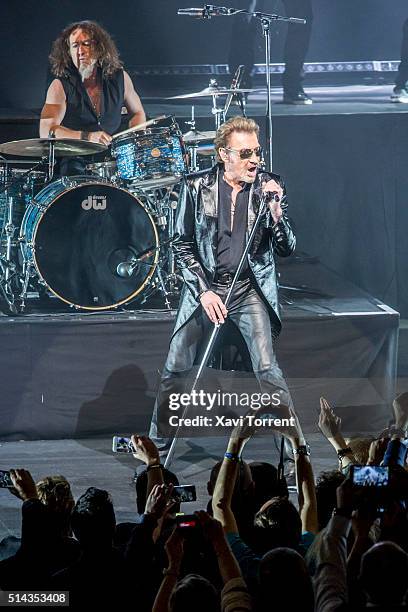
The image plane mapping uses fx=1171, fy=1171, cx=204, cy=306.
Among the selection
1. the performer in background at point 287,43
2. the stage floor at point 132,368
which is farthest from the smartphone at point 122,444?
the performer in background at point 287,43

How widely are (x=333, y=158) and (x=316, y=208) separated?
47 cm

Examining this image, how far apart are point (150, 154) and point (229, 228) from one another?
1504mm

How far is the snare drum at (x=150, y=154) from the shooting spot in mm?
8359

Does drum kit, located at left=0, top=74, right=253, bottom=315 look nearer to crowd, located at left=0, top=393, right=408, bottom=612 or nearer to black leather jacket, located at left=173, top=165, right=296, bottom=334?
black leather jacket, located at left=173, top=165, right=296, bottom=334

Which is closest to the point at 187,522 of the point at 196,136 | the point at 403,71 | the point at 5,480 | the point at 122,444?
the point at 5,480

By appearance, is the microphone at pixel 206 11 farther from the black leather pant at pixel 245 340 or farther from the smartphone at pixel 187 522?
the smartphone at pixel 187 522

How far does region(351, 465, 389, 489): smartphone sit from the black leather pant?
3.23 metres

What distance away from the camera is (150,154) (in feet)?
27.4

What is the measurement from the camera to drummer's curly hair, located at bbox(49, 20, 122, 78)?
8.83 metres

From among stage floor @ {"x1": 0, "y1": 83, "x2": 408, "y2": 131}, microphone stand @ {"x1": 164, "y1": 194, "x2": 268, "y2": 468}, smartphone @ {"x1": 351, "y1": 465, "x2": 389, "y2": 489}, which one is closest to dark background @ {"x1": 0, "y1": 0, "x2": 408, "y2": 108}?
stage floor @ {"x1": 0, "y1": 83, "x2": 408, "y2": 131}

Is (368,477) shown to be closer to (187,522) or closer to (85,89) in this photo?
(187,522)

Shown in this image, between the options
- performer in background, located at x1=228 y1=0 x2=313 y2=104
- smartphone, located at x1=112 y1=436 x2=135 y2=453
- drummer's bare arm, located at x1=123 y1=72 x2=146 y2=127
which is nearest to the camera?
smartphone, located at x1=112 y1=436 x2=135 y2=453

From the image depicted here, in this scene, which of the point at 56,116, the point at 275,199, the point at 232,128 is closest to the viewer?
the point at 275,199

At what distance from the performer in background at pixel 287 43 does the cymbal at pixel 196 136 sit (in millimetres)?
910
